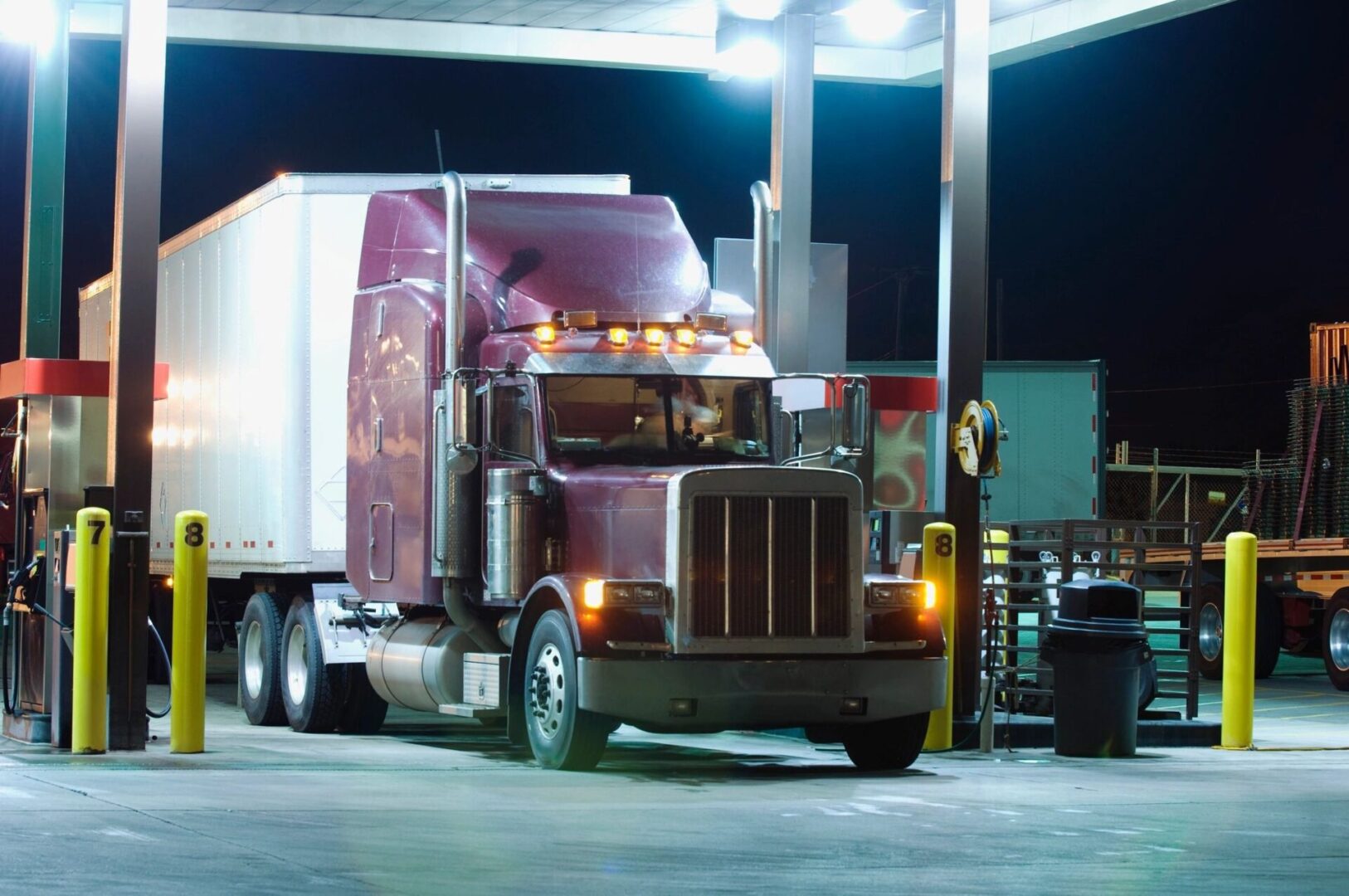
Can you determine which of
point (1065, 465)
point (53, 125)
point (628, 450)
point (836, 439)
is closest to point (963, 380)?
point (836, 439)

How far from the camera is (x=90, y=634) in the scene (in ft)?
43.1

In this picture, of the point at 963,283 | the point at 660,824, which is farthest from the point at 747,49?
the point at 660,824

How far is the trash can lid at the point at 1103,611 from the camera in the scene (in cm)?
1422

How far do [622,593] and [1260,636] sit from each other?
16.6 meters

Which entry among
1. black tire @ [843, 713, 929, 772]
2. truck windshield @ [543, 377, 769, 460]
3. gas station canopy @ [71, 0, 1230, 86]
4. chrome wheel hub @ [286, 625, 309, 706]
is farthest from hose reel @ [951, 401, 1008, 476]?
chrome wheel hub @ [286, 625, 309, 706]

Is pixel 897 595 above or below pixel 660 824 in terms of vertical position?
above

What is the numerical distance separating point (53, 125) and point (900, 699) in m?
7.50

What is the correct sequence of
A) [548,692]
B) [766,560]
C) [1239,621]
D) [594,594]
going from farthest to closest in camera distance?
[1239,621] → [548,692] → [766,560] → [594,594]

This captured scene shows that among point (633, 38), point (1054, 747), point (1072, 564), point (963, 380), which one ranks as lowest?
point (1054, 747)

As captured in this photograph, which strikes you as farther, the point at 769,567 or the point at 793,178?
the point at 793,178

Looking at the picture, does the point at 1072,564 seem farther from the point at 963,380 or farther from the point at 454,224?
the point at 454,224

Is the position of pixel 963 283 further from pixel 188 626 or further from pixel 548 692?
pixel 188 626

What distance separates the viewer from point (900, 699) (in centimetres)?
1272

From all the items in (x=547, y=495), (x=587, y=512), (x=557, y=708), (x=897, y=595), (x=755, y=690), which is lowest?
(x=557, y=708)
